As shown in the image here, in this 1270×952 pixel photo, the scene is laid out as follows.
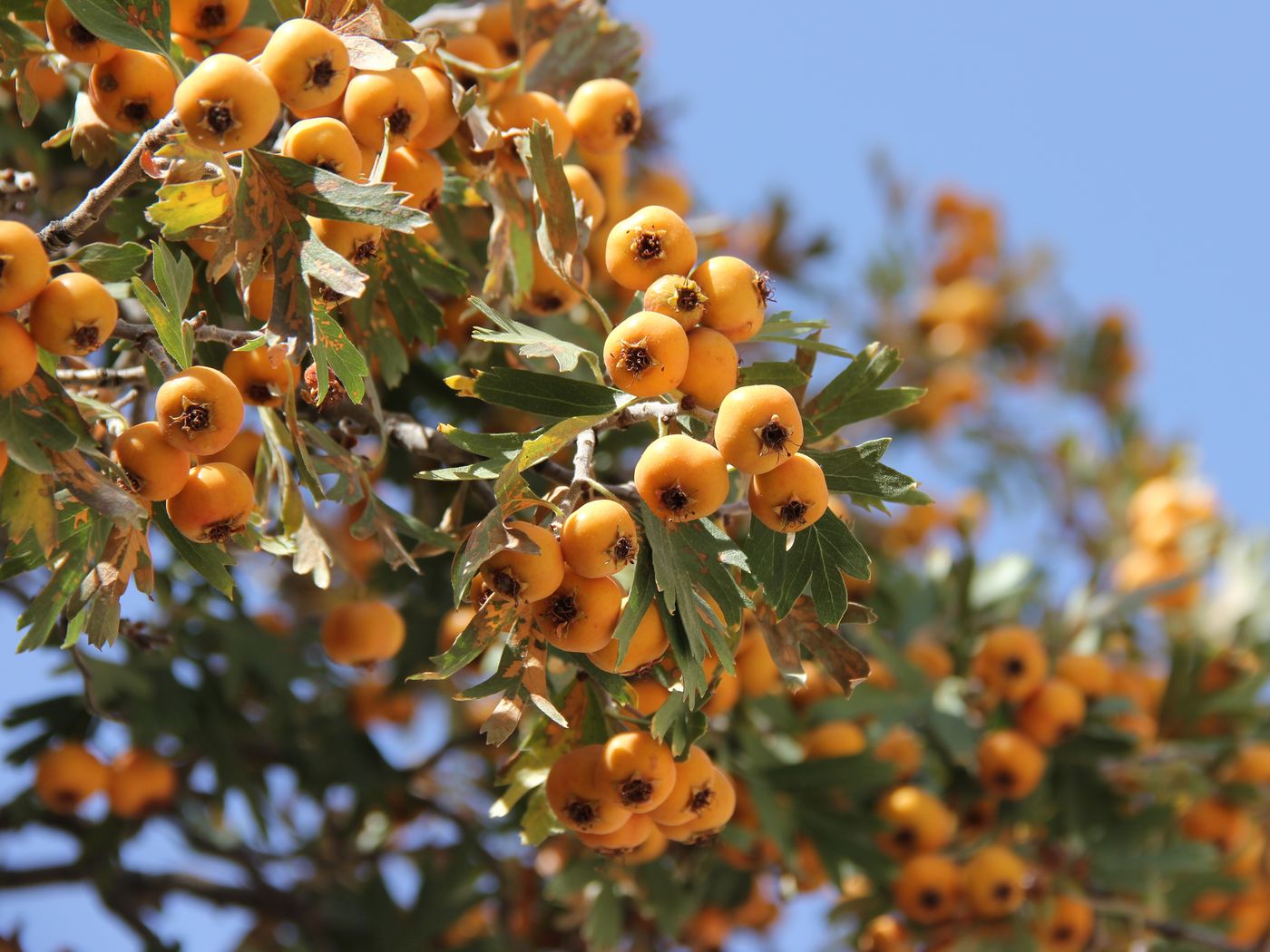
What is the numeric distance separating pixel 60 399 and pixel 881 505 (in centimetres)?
162

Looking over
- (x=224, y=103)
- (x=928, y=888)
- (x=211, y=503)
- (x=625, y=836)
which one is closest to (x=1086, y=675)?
(x=928, y=888)

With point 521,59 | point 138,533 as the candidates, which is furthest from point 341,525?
point 138,533

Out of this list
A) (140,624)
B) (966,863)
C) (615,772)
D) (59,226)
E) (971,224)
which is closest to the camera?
(59,226)

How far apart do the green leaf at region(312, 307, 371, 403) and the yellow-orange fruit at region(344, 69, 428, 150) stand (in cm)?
45

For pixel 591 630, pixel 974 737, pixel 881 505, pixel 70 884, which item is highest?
pixel 881 505

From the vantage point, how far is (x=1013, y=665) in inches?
183

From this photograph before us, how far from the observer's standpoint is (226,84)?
87.6 inches

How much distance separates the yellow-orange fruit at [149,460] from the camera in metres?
2.28

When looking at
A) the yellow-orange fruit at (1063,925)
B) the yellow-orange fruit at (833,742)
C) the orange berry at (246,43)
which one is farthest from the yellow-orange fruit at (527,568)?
the yellow-orange fruit at (1063,925)

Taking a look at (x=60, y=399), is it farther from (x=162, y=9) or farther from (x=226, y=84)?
(x=162, y=9)

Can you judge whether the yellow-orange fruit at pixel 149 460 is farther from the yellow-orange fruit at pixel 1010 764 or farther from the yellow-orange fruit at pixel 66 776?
the yellow-orange fruit at pixel 1010 764

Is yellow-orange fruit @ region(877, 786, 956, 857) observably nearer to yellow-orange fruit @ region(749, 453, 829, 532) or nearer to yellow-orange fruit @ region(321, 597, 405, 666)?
yellow-orange fruit @ region(321, 597, 405, 666)

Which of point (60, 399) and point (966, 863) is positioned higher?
point (60, 399)

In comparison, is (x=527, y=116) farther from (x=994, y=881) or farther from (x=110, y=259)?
(x=994, y=881)
